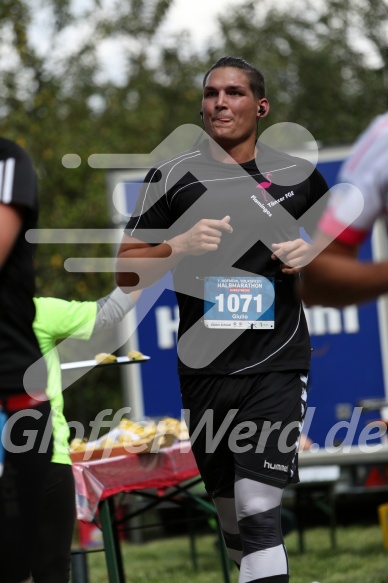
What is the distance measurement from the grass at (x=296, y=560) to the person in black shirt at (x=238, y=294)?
2.67 meters

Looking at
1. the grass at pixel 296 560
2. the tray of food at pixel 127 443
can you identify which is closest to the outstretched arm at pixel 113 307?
the tray of food at pixel 127 443

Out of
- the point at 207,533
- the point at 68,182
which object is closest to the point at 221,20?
the point at 68,182

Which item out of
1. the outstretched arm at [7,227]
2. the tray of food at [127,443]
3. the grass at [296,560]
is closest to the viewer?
the outstretched arm at [7,227]

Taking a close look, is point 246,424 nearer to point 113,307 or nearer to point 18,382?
point 113,307

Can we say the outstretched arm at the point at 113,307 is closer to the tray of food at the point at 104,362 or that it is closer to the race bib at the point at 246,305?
the tray of food at the point at 104,362

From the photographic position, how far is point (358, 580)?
22.2 ft

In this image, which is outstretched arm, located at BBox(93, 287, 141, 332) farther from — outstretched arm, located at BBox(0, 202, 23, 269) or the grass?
the grass

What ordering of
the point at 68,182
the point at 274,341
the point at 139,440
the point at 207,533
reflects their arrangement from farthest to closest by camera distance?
1. the point at 68,182
2. the point at 207,533
3. the point at 139,440
4. the point at 274,341

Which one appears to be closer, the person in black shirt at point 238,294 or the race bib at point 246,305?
the person in black shirt at point 238,294

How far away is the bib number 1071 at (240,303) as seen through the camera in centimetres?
433

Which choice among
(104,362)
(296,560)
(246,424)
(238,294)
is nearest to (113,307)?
(104,362)

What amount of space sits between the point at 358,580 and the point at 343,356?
123 inches

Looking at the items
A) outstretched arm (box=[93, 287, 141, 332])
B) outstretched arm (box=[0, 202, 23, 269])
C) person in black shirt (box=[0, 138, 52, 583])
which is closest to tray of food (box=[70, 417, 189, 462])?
outstretched arm (box=[93, 287, 141, 332])

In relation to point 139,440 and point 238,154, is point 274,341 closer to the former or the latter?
point 238,154
